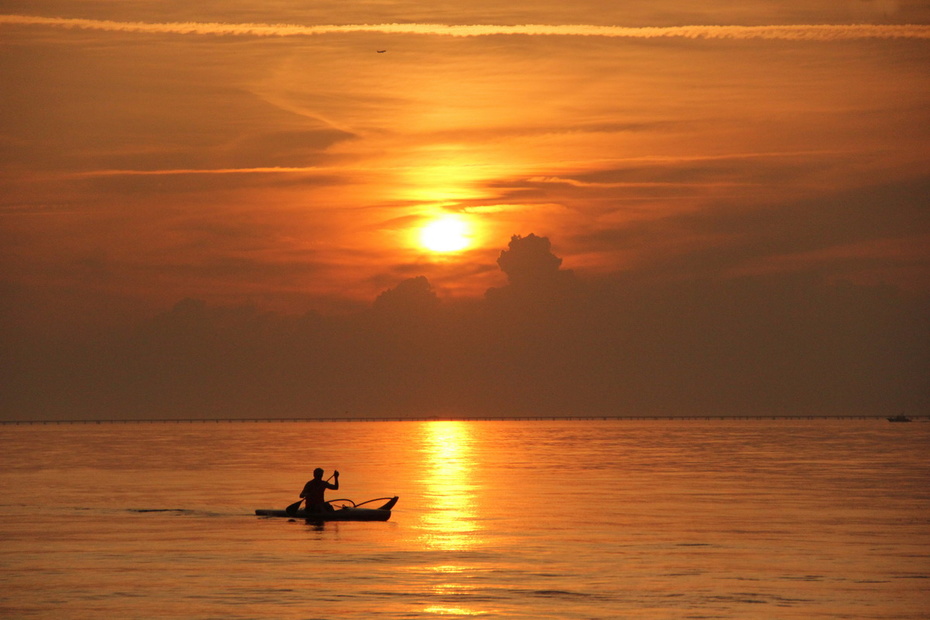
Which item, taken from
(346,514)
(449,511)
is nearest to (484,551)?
(346,514)

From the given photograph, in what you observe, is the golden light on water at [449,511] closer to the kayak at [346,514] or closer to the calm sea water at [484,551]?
the calm sea water at [484,551]

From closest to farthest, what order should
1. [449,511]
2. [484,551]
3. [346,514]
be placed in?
[484,551]
[346,514]
[449,511]

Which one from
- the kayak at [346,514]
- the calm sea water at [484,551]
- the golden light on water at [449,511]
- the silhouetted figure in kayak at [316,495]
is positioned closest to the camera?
the calm sea water at [484,551]

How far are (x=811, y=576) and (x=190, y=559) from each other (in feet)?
63.2

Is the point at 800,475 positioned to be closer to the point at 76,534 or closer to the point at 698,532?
the point at 698,532

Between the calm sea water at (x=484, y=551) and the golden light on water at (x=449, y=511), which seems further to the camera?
the golden light on water at (x=449, y=511)

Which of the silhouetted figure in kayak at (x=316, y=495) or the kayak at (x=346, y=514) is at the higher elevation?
the silhouetted figure in kayak at (x=316, y=495)

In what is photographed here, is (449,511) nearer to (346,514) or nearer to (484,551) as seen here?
(346,514)

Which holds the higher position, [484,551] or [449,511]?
[449,511]

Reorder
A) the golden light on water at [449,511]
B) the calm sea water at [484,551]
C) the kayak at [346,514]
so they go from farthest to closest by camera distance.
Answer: the kayak at [346,514] < the golden light on water at [449,511] < the calm sea water at [484,551]

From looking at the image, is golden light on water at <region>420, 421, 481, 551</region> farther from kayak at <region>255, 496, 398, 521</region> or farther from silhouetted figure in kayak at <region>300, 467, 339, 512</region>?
silhouetted figure in kayak at <region>300, 467, 339, 512</region>

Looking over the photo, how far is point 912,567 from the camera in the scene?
128ft

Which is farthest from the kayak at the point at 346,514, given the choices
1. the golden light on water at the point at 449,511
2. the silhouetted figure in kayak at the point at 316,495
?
the golden light on water at the point at 449,511

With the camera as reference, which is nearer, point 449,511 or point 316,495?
point 316,495
